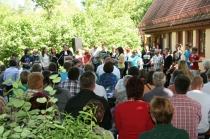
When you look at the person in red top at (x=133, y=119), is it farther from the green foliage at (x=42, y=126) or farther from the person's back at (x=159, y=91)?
the green foliage at (x=42, y=126)

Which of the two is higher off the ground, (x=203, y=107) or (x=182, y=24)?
(x=182, y=24)

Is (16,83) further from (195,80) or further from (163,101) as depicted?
(195,80)

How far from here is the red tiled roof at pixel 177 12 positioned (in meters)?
21.1

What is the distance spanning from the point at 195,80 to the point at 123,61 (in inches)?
431

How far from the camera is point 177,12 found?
2698 cm

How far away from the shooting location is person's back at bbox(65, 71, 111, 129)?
502 cm

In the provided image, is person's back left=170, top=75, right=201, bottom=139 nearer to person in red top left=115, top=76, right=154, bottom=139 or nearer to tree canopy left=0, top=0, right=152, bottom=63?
person in red top left=115, top=76, right=154, bottom=139

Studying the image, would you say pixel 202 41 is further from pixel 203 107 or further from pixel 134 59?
pixel 203 107

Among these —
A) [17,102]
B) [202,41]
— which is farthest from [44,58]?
[17,102]

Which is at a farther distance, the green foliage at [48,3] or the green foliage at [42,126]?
the green foliage at [48,3]

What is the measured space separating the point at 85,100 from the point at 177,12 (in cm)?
2290

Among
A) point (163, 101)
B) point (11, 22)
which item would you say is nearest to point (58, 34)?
point (11, 22)

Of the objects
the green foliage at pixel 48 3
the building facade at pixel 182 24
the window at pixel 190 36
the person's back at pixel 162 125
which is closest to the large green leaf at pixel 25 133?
the person's back at pixel 162 125

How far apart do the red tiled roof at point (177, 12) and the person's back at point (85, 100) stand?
1446cm
